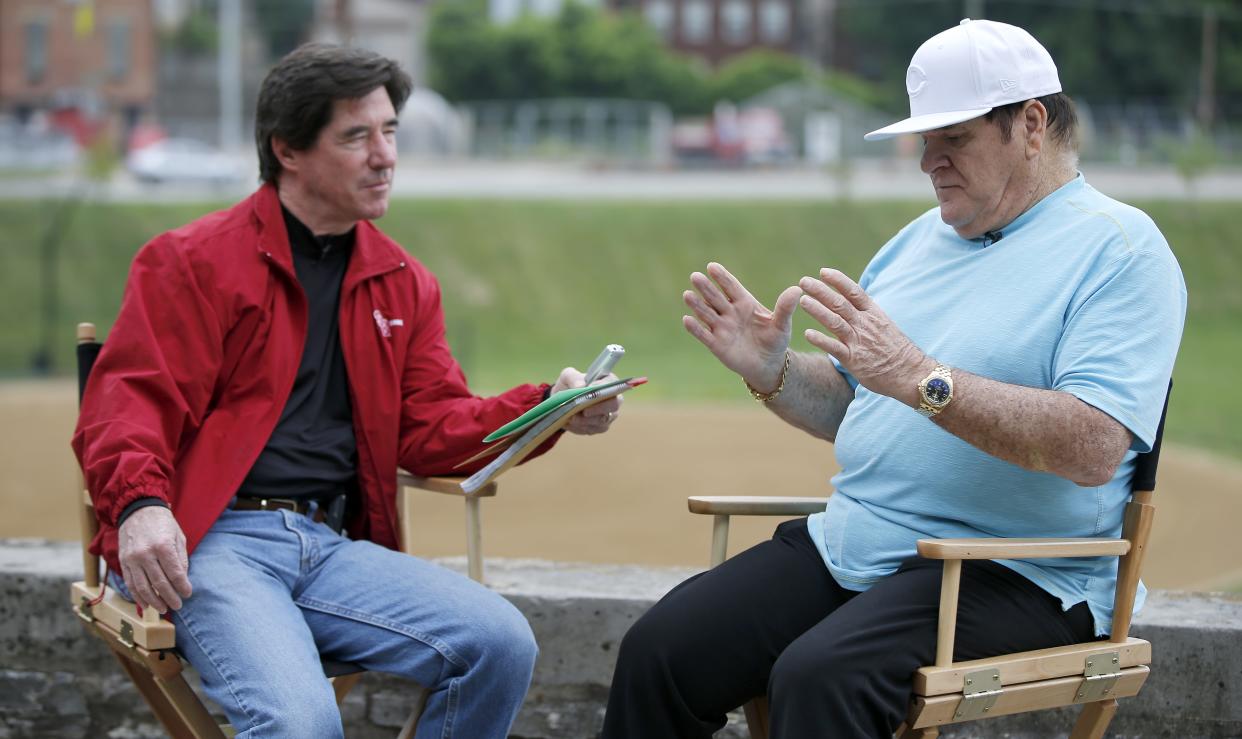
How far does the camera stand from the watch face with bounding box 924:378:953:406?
2254 mm

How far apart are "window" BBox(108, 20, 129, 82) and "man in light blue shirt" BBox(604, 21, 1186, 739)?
1421 inches

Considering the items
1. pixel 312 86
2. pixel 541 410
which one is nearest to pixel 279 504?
pixel 541 410

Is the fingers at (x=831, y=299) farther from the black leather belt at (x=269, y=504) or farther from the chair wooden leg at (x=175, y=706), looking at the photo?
the chair wooden leg at (x=175, y=706)

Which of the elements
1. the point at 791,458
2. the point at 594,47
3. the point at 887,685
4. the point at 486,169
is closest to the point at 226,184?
the point at 486,169

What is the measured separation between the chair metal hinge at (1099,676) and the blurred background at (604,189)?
82.5 inches

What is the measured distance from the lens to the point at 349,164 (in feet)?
9.56

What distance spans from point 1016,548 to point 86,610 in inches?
69.2

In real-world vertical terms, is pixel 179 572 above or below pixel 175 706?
above

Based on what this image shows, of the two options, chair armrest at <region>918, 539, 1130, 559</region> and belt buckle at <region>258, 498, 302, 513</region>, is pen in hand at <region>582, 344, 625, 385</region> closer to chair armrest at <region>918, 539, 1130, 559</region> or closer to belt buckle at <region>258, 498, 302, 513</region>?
belt buckle at <region>258, 498, 302, 513</region>

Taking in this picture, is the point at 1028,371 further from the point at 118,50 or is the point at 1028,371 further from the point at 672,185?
the point at 118,50

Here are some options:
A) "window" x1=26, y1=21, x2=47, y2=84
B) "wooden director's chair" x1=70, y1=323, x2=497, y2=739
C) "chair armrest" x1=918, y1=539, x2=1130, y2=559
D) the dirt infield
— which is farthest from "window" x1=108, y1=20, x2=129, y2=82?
"chair armrest" x1=918, y1=539, x2=1130, y2=559

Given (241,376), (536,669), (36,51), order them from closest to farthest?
1. (241,376)
2. (536,669)
3. (36,51)

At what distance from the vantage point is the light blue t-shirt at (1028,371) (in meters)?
2.29

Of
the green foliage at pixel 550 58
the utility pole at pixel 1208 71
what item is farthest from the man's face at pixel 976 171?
the green foliage at pixel 550 58
